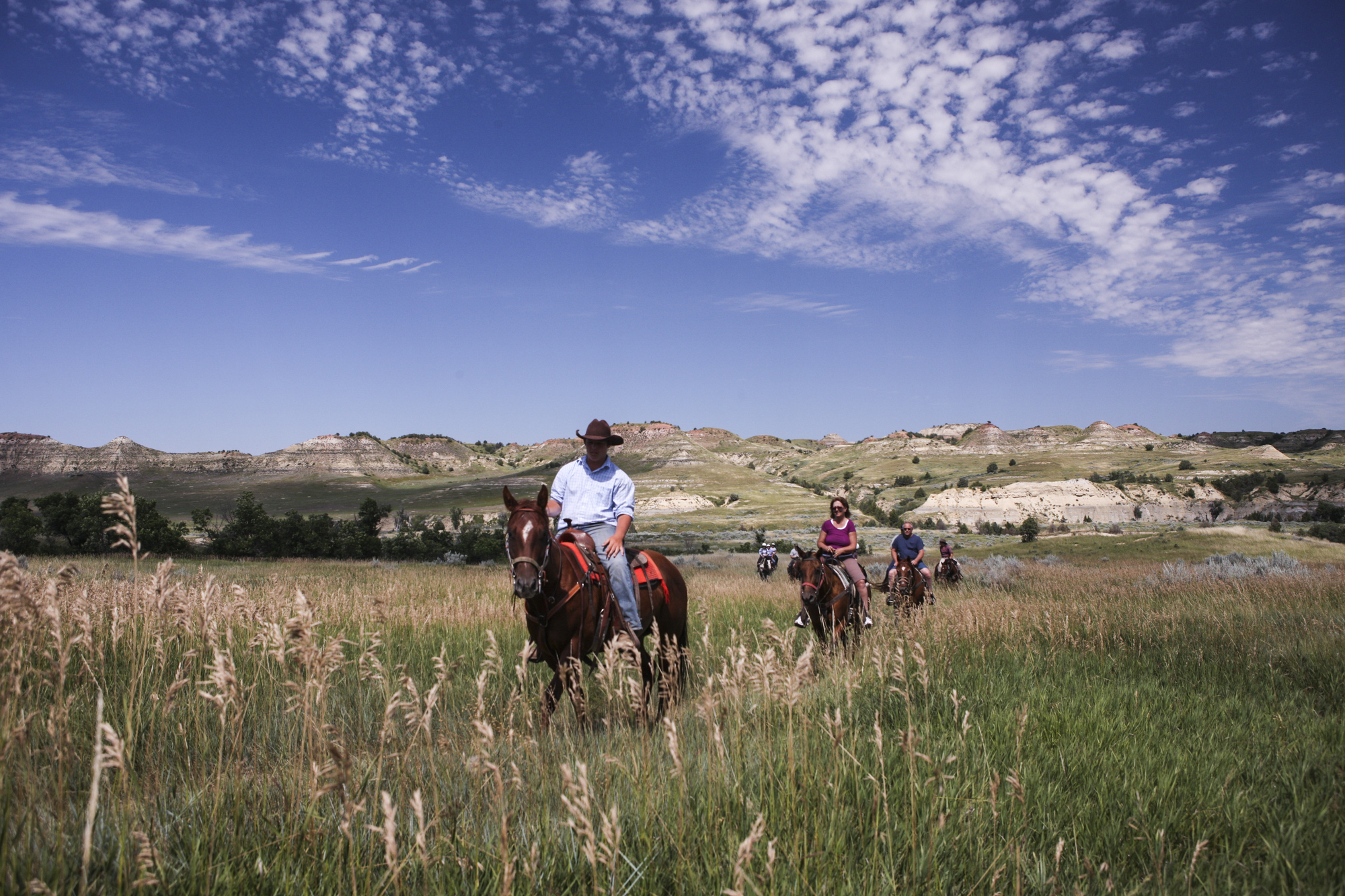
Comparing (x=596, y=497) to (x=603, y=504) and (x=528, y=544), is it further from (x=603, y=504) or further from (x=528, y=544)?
(x=528, y=544)

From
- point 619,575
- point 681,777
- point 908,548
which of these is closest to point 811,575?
point 619,575

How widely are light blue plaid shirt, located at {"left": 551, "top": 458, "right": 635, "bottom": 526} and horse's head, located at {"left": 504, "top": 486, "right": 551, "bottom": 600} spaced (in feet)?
2.98

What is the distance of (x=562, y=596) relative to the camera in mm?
6148

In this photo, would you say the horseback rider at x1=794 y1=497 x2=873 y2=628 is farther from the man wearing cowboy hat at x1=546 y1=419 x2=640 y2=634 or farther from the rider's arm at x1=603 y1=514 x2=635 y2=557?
the rider's arm at x1=603 y1=514 x2=635 y2=557

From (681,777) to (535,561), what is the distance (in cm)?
336

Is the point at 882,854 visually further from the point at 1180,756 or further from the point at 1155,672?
the point at 1155,672

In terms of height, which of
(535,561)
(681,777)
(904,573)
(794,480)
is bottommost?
(794,480)

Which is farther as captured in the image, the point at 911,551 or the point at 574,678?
the point at 911,551

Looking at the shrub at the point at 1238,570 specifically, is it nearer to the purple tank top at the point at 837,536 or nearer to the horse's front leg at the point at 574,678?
the purple tank top at the point at 837,536

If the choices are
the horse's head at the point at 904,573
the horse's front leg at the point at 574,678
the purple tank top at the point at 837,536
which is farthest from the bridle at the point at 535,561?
the horse's head at the point at 904,573

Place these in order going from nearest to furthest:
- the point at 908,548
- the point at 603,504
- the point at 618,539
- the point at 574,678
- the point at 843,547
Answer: the point at 574,678, the point at 618,539, the point at 603,504, the point at 843,547, the point at 908,548

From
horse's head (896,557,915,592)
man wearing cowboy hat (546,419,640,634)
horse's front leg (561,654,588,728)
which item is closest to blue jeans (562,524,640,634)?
man wearing cowboy hat (546,419,640,634)

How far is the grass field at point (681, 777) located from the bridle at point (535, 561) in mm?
1116

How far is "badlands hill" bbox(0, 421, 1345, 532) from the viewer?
8588 cm
